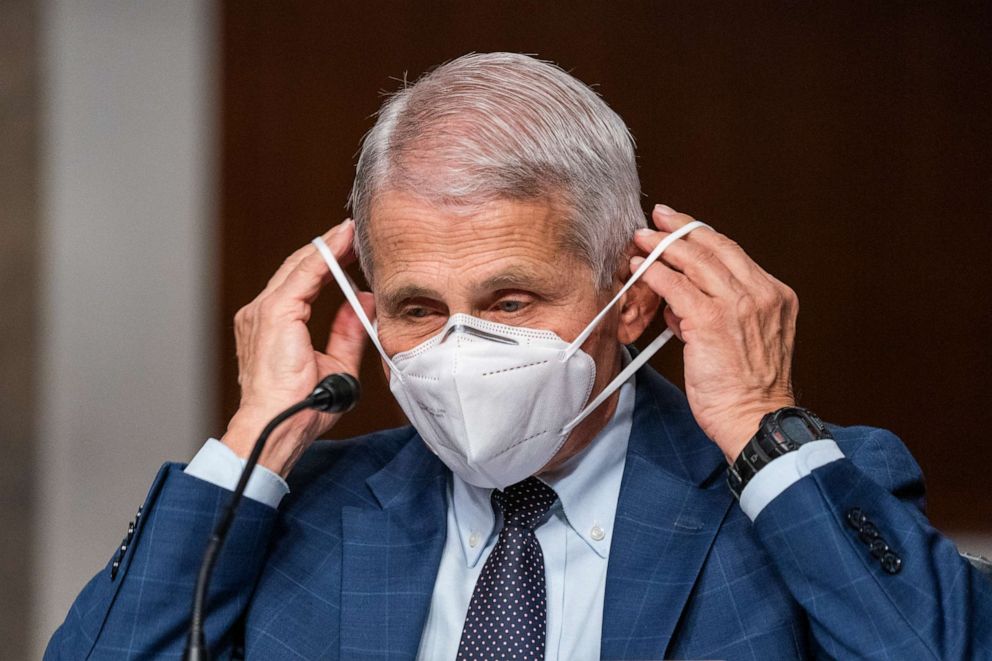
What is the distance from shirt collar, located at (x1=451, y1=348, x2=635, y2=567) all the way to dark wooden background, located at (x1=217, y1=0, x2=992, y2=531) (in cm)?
188

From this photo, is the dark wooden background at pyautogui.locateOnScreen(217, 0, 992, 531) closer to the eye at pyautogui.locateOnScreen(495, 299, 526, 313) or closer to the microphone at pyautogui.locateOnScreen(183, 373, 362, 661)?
the eye at pyautogui.locateOnScreen(495, 299, 526, 313)

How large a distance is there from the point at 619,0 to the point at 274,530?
2.44m

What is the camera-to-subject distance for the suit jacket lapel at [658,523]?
6.25ft

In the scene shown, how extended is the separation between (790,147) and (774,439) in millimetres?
2344

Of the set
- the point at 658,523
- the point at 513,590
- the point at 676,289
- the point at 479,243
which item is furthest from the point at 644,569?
the point at 479,243

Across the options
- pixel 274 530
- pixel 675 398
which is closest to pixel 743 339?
pixel 675 398

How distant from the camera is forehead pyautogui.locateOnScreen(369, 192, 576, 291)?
76.9 inches

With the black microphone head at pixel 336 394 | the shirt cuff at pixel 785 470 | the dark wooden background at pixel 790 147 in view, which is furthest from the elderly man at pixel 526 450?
the dark wooden background at pixel 790 147

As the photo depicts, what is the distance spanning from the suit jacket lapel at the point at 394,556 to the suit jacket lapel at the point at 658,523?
29cm

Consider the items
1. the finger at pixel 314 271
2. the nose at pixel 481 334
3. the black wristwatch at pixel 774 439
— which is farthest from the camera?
the finger at pixel 314 271

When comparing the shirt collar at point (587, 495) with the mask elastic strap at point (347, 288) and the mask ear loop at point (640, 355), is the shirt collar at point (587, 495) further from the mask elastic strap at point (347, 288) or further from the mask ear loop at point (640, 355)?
the mask elastic strap at point (347, 288)

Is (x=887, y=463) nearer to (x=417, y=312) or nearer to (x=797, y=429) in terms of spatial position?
(x=797, y=429)

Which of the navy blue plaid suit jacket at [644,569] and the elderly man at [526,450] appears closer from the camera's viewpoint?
the navy blue plaid suit jacket at [644,569]

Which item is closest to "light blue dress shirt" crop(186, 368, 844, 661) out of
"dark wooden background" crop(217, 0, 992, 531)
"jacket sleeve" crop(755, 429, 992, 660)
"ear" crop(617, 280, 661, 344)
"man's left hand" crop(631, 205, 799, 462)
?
"ear" crop(617, 280, 661, 344)
